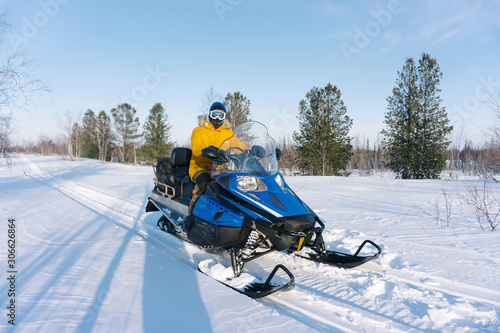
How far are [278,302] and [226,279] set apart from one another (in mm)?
639

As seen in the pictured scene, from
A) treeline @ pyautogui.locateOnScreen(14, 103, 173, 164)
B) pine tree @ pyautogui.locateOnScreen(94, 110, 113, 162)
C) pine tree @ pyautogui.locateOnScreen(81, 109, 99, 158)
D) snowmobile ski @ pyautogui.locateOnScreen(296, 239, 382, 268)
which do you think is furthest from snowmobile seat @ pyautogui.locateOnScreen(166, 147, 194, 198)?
pine tree @ pyautogui.locateOnScreen(81, 109, 99, 158)

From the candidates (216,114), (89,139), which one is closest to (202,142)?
(216,114)

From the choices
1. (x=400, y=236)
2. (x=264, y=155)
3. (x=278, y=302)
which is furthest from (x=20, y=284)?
(x=400, y=236)

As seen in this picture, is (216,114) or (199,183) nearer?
(199,183)

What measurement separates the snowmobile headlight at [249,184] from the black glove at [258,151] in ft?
1.47

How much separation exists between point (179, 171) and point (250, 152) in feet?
5.60

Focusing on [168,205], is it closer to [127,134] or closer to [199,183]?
[199,183]

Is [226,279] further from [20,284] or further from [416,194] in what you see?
[416,194]

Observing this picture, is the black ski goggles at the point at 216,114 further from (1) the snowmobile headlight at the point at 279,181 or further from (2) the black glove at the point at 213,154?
(1) the snowmobile headlight at the point at 279,181

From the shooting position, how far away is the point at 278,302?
101 inches

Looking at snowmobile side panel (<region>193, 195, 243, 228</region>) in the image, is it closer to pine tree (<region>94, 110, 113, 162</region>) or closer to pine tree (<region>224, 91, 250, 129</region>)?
pine tree (<region>224, 91, 250, 129</region>)

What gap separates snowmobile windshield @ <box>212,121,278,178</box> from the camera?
3414 millimetres

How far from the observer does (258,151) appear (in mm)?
3627

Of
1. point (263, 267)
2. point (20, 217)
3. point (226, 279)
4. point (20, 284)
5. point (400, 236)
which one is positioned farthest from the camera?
point (20, 217)
